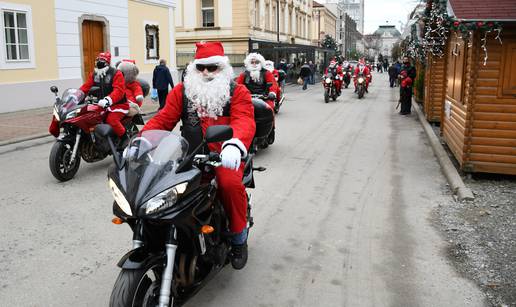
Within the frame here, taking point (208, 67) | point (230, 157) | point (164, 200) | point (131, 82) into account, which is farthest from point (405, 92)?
point (164, 200)

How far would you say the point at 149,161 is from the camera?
9.81ft

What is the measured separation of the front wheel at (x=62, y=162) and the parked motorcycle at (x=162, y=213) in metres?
4.15

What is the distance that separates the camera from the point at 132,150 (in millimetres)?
3062

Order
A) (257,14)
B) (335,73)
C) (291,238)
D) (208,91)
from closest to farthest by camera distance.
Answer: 1. (208,91)
2. (291,238)
3. (335,73)
4. (257,14)

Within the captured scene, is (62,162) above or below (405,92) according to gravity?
below

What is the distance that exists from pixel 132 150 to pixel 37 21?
14671mm

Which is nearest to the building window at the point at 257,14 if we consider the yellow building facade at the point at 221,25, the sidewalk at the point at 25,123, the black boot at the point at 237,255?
the yellow building facade at the point at 221,25

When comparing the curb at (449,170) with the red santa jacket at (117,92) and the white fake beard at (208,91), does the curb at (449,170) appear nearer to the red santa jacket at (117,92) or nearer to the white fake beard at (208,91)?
the white fake beard at (208,91)

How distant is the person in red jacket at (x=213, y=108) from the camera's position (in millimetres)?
3857

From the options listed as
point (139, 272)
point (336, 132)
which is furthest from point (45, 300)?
point (336, 132)

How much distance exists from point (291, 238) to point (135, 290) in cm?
251

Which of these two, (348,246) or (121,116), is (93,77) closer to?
(121,116)

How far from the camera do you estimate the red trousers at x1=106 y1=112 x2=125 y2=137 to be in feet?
26.0

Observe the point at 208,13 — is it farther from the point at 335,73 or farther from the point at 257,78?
the point at 257,78
